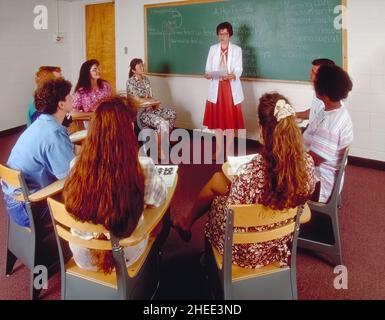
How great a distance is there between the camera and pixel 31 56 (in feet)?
22.4

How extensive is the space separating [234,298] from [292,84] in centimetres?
368

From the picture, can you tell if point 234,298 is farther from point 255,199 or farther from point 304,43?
point 304,43

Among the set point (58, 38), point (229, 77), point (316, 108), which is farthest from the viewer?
point (58, 38)

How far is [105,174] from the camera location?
1672 mm

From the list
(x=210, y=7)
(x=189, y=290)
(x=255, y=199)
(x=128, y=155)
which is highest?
(x=210, y=7)

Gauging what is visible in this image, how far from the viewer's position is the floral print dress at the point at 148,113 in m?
5.11

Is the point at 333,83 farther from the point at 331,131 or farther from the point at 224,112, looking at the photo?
the point at 224,112

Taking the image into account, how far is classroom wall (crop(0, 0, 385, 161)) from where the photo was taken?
4414 mm

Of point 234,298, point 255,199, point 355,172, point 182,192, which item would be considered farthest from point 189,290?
point 355,172

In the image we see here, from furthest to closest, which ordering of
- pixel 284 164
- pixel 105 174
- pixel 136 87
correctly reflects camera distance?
pixel 136 87
pixel 284 164
pixel 105 174

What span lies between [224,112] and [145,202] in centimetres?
331

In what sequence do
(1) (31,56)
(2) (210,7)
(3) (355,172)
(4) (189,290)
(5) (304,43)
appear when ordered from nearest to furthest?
1. (4) (189,290)
2. (3) (355,172)
3. (5) (304,43)
4. (2) (210,7)
5. (1) (31,56)

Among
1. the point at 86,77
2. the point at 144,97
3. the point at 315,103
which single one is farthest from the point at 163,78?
the point at 315,103

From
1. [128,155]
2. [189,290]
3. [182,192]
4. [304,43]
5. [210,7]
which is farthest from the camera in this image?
[210,7]
